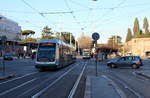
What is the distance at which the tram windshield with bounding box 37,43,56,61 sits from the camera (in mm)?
28605

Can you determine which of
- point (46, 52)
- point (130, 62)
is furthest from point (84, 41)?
point (46, 52)

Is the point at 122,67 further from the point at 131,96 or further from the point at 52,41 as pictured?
the point at 131,96

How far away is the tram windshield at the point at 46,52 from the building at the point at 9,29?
71.6 m

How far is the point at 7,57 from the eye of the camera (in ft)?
221

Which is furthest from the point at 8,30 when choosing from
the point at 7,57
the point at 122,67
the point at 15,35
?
the point at 122,67

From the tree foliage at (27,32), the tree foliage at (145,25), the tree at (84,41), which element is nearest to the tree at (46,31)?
the tree foliage at (27,32)

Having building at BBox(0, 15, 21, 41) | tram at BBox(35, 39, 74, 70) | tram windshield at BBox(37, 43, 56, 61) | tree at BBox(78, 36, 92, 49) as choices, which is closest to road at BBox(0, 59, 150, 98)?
tram at BBox(35, 39, 74, 70)

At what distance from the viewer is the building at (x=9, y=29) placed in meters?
102

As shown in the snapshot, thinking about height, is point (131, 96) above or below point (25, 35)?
below

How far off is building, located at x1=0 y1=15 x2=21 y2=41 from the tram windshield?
235ft

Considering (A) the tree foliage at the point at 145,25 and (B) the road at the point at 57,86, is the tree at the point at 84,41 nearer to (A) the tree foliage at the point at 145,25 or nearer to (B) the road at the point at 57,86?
(A) the tree foliage at the point at 145,25

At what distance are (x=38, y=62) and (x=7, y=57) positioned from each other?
4095cm

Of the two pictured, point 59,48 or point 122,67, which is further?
point 122,67

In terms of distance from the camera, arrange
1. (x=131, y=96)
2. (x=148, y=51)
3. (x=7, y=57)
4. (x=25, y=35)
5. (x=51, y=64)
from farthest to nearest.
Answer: (x=25, y=35) → (x=148, y=51) → (x=7, y=57) → (x=51, y=64) → (x=131, y=96)
